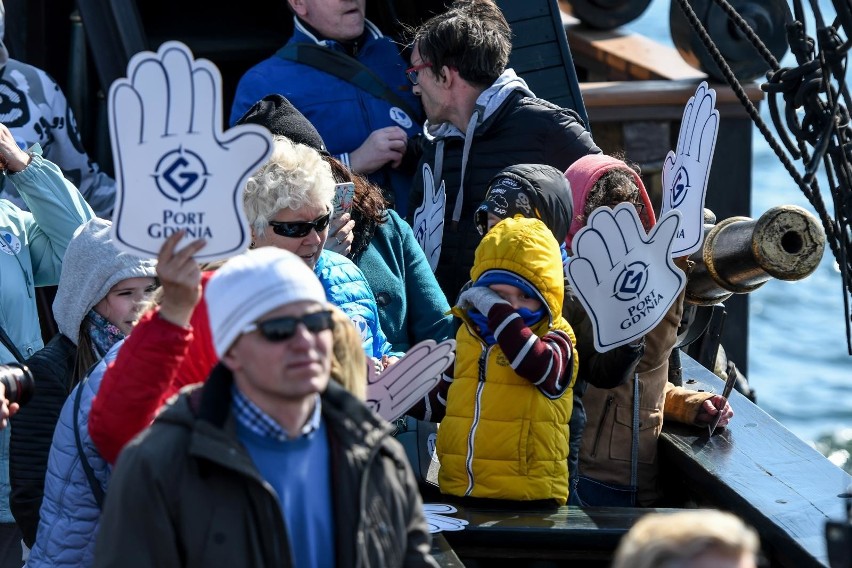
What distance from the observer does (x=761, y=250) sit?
4309mm

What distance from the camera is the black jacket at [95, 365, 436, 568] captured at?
2545 millimetres

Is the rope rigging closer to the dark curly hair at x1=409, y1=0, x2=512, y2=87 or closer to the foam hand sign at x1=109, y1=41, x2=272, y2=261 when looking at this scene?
the dark curly hair at x1=409, y1=0, x2=512, y2=87

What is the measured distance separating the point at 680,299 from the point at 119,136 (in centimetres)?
192

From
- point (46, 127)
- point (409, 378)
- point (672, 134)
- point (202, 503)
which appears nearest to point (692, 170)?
point (409, 378)

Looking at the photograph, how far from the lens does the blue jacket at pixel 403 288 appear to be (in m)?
4.28

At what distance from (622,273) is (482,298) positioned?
53cm

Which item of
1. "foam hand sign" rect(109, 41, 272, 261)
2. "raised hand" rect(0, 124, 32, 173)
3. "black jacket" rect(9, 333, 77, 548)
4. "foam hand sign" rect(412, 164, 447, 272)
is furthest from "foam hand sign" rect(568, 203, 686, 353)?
"raised hand" rect(0, 124, 32, 173)

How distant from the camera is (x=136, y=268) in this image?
11.8 ft

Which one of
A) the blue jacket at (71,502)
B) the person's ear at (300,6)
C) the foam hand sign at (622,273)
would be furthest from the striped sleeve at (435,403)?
the person's ear at (300,6)

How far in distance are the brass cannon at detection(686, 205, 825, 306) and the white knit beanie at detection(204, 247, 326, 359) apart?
6.57ft

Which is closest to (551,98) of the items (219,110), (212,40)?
(212,40)

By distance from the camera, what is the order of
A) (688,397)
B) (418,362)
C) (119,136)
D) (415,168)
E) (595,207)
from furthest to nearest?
(415,168)
(688,397)
(595,207)
(418,362)
(119,136)

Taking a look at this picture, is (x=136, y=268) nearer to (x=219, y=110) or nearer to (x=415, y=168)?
(x=219, y=110)

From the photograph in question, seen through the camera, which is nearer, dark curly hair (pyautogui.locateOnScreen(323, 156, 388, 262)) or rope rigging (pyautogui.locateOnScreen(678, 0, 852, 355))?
rope rigging (pyautogui.locateOnScreen(678, 0, 852, 355))
